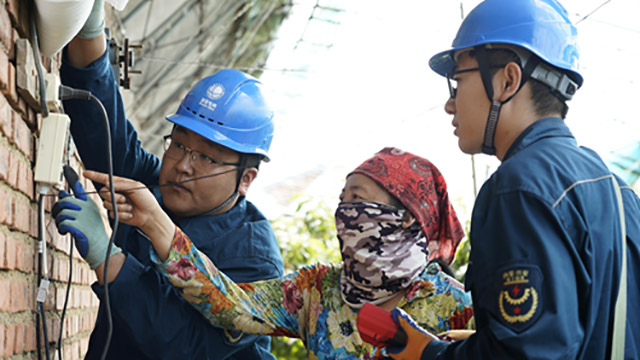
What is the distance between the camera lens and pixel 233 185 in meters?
2.54

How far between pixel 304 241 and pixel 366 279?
17.2ft

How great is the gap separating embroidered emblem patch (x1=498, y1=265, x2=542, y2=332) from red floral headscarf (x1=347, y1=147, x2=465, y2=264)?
76 centimetres

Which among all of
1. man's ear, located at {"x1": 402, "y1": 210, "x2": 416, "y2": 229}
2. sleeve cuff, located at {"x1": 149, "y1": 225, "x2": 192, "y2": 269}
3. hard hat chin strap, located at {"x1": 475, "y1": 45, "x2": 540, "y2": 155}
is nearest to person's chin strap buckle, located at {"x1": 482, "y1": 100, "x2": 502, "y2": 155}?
hard hat chin strap, located at {"x1": 475, "y1": 45, "x2": 540, "y2": 155}

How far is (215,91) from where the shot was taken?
2592 millimetres

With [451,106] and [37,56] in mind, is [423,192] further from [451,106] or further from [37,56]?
[37,56]

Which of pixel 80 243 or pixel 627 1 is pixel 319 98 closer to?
pixel 627 1

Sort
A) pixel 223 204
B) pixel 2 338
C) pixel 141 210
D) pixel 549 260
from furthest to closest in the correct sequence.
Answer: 1. pixel 223 204
2. pixel 141 210
3. pixel 2 338
4. pixel 549 260

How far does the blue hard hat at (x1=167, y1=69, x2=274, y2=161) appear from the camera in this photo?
98.7 inches

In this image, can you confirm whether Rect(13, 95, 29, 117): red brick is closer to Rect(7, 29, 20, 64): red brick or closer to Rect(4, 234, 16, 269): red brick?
Rect(7, 29, 20, 64): red brick

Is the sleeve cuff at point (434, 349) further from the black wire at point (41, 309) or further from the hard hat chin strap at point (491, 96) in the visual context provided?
the black wire at point (41, 309)

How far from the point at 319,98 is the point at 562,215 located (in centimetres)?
574

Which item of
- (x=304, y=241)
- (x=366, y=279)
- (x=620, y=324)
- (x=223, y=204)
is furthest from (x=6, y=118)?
(x=304, y=241)

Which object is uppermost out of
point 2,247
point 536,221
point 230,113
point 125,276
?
point 536,221

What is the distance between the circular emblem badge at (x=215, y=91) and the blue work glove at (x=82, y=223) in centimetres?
78
